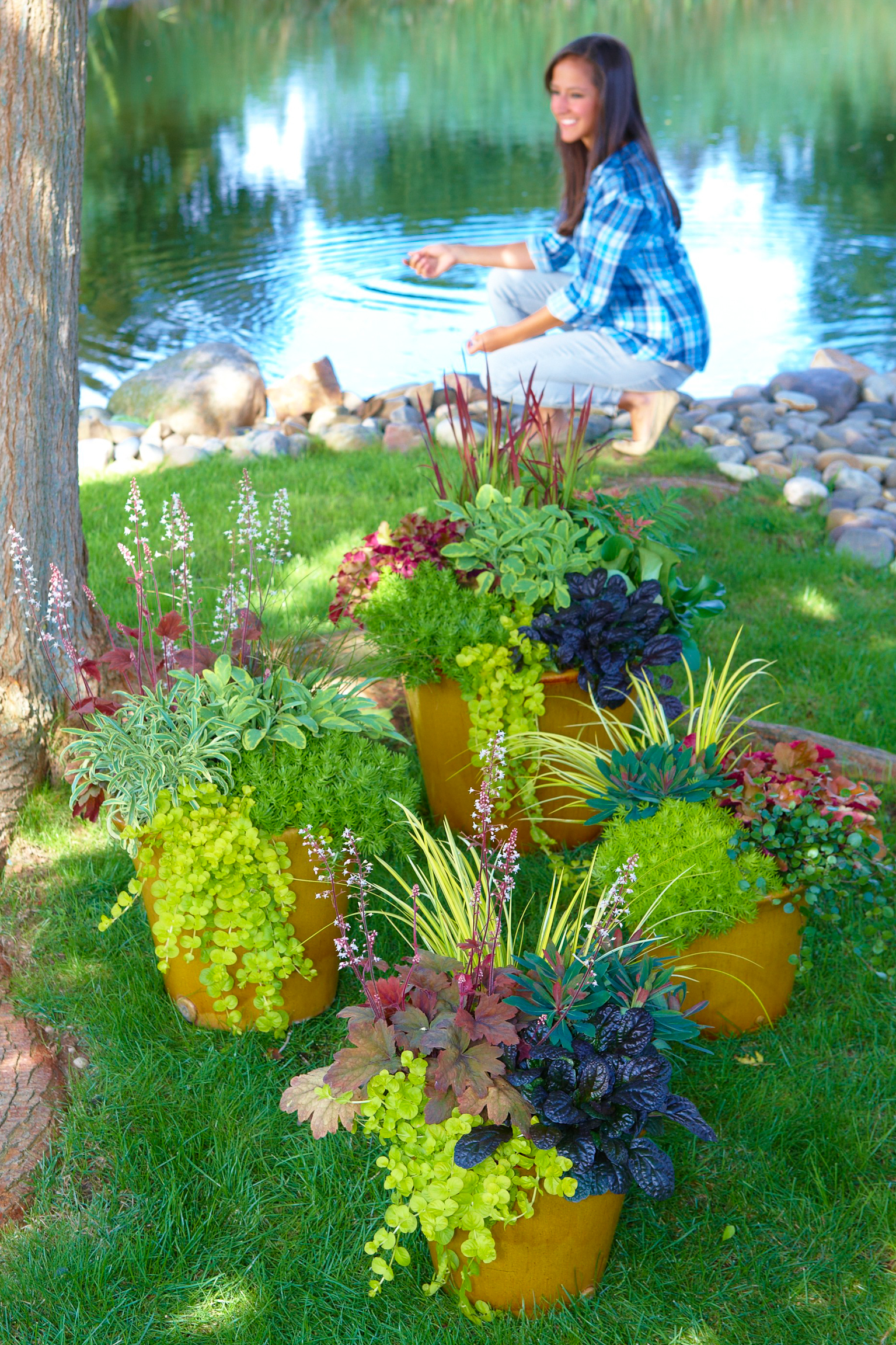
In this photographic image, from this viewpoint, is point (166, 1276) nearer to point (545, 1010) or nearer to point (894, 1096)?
point (545, 1010)

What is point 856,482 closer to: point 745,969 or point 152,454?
point 745,969

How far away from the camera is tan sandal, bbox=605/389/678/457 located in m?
5.56

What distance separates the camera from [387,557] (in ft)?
10.5

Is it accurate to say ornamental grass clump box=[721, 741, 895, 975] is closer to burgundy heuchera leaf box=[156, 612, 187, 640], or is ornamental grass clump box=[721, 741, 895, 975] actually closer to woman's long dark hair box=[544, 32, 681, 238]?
burgundy heuchera leaf box=[156, 612, 187, 640]

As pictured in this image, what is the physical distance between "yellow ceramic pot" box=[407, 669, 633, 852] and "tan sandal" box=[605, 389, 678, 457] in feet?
9.28

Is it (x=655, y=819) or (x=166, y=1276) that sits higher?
(x=655, y=819)

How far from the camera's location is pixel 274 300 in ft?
32.9

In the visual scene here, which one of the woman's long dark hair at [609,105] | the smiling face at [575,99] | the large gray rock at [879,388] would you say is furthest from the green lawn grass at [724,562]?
the large gray rock at [879,388]

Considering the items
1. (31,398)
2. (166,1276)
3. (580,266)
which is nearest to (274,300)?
(580,266)

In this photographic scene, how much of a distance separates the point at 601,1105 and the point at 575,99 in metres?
4.52

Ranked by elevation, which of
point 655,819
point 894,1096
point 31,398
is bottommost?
point 894,1096

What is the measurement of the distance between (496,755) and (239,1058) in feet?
3.05

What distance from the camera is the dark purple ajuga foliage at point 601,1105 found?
1765mm

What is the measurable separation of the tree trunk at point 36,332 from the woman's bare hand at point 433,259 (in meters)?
2.29
